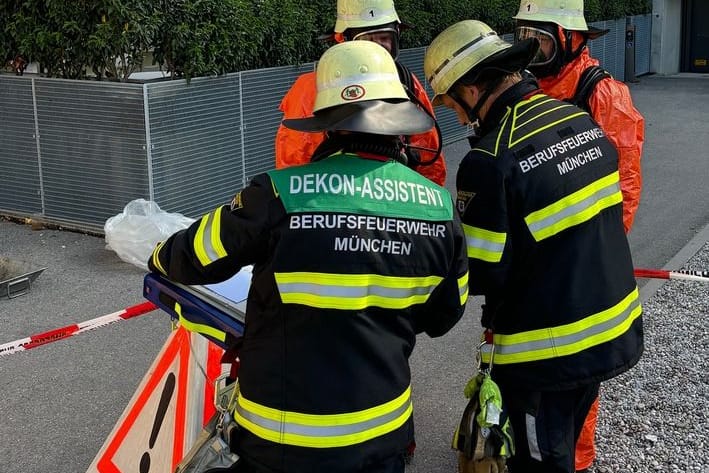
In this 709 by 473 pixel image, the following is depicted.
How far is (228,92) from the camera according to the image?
8102 millimetres

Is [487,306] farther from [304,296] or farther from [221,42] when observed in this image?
[221,42]

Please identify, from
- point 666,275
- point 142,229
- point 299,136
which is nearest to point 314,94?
point 299,136

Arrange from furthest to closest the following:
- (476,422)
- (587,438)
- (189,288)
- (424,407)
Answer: (424,407)
(587,438)
(476,422)
(189,288)

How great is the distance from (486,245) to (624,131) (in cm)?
146

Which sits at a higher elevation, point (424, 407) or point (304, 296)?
point (304, 296)

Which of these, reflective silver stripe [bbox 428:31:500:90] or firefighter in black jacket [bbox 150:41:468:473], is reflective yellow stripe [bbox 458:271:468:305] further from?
reflective silver stripe [bbox 428:31:500:90]

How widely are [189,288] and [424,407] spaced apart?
228cm

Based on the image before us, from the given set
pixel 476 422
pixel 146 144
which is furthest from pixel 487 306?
pixel 146 144

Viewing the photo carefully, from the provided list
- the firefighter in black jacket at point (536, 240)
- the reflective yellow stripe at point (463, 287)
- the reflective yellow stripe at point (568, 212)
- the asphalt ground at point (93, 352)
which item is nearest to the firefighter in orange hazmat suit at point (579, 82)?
the firefighter in black jacket at point (536, 240)

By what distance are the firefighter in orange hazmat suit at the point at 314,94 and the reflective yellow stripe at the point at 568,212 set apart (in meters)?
1.15

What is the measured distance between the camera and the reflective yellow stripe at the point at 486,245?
9.34 feet

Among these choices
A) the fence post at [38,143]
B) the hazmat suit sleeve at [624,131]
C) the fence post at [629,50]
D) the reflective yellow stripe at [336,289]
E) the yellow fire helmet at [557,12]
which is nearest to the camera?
the reflective yellow stripe at [336,289]

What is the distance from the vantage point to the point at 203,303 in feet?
9.12

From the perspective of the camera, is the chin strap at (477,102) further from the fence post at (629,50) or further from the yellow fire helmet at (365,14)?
the fence post at (629,50)
